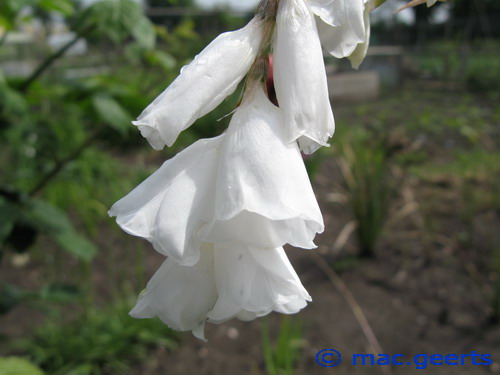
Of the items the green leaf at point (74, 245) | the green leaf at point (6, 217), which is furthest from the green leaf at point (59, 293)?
the green leaf at point (6, 217)

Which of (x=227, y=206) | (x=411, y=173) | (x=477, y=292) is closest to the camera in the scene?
(x=227, y=206)

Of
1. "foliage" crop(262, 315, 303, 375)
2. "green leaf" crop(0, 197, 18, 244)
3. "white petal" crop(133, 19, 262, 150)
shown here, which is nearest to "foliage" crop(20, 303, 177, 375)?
"foliage" crop(262, 315, 303, 375)

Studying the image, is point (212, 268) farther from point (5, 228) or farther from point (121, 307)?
point (121, 307)

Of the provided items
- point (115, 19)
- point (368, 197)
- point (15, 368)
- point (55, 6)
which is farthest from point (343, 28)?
point (368, 197)

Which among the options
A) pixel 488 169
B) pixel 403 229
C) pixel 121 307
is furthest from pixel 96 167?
pixel 488 169

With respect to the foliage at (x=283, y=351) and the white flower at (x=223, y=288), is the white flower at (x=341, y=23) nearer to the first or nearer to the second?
the white flower at (x=223, y=288)

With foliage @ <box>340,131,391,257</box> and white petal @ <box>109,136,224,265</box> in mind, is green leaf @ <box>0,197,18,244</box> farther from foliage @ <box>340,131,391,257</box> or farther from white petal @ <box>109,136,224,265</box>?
foliage @ <box>340,131,391,257</box>

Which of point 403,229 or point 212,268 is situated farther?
point 403,229

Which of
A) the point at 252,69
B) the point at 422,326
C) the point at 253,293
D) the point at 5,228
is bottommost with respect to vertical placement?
the point at 422,326
